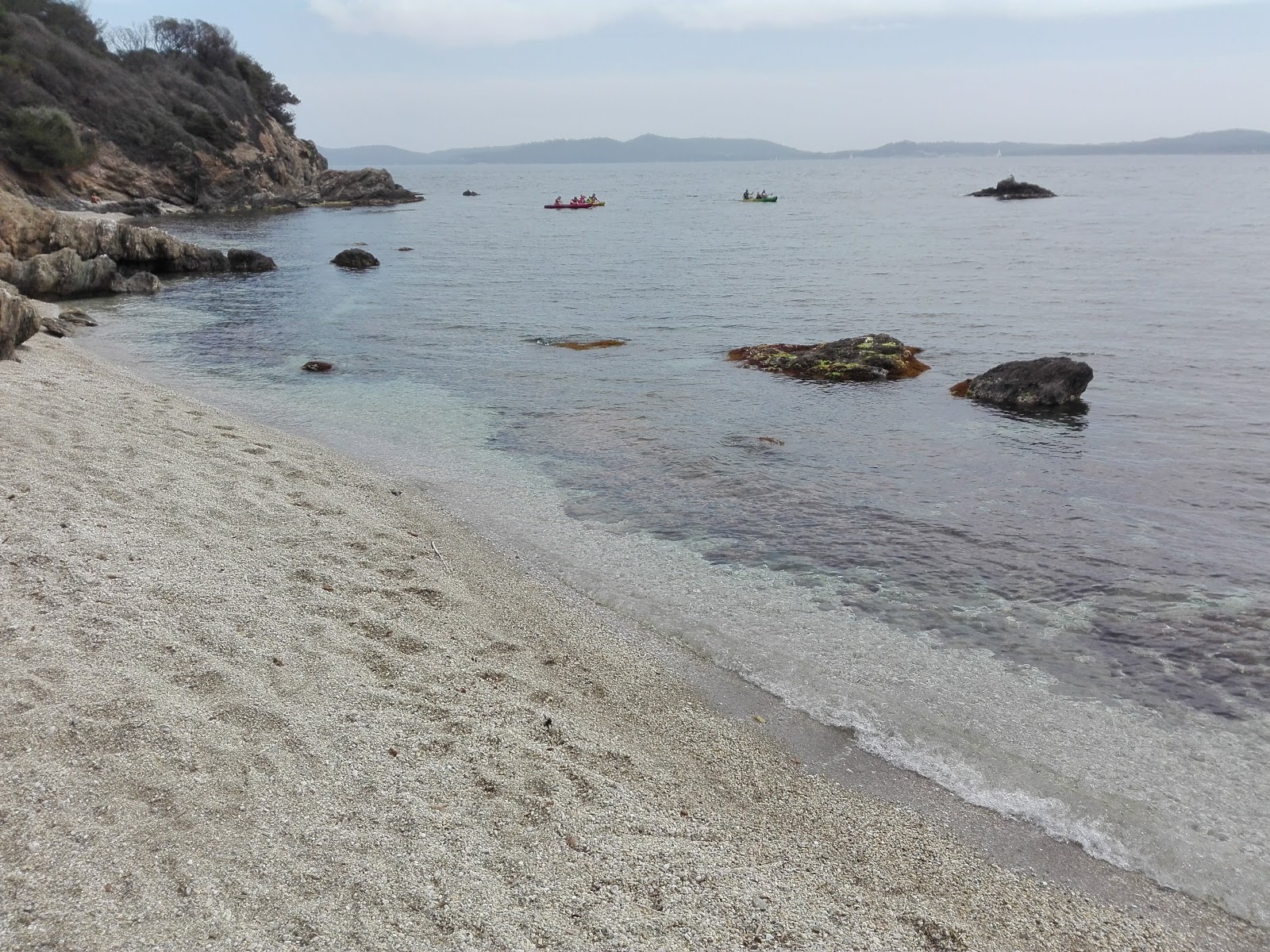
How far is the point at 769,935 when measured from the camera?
155 inches

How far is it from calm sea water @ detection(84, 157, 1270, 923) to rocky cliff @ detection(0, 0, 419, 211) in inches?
1440

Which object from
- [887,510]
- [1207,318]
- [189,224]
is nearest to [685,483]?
[887,510]

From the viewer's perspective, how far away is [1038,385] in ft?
50.4

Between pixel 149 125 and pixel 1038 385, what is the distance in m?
76.8

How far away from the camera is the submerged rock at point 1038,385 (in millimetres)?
15273

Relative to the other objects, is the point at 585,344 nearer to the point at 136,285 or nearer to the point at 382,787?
the point at 136,285

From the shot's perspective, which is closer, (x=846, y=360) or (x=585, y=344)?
(x=846, y=360)

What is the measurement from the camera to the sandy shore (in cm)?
376

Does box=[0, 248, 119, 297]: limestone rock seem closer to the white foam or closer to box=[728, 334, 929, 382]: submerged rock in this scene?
box=[728, 334, 929, 382]: submerged rock

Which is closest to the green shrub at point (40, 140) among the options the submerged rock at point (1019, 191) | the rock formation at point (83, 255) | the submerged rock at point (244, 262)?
the submerged rock at point (244, 262)

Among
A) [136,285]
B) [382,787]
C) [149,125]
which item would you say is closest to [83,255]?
[136,285]

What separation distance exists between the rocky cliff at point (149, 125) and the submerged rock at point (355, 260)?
2557 centimetres

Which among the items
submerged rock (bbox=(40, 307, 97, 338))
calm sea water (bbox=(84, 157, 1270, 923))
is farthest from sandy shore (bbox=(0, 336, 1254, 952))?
submerged rock (bbox=(40, 307, 97, 338))

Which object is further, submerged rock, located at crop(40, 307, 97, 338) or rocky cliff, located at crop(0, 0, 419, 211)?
rocky cliff, located at crop(0, 0, 419, 211)
